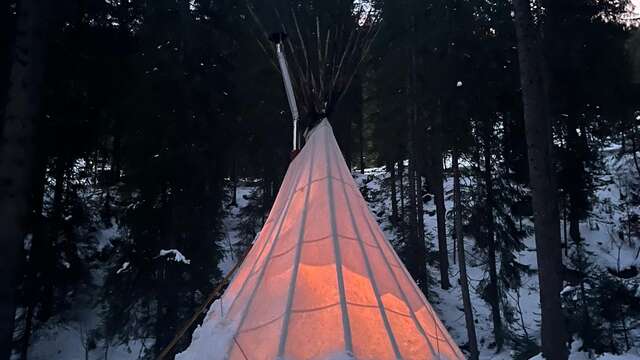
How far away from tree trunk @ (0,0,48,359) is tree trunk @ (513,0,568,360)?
6.79m

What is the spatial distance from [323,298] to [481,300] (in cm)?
1695

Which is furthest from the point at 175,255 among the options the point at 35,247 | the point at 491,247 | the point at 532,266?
the point at 532,266

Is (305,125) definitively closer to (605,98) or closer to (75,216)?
(75,216)

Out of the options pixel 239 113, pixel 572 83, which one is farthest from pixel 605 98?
pixel 239 113

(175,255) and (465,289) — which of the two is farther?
(465,289)

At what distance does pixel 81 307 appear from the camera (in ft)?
48.9

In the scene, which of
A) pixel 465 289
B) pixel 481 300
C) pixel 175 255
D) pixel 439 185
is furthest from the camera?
pixel 481 300

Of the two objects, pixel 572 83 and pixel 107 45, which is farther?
pixel 572 83

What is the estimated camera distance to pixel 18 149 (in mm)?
5199

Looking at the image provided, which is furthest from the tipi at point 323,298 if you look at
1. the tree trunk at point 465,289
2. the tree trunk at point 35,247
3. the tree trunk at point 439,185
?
the tree trunk at point 439,185

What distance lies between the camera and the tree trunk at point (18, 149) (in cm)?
504

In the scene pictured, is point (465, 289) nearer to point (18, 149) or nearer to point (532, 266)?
point (532, 266)

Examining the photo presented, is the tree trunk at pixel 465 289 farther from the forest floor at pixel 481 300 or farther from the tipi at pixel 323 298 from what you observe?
the tipi at pixel 323 298

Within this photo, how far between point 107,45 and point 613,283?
42.5 ft
